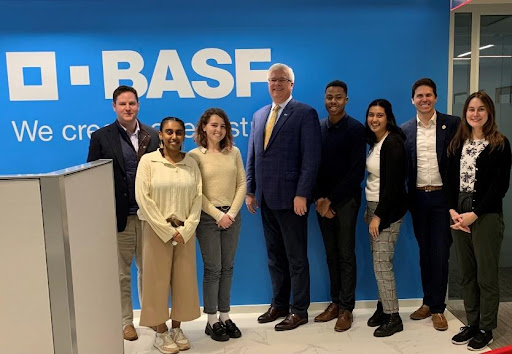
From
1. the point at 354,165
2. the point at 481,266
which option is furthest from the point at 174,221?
the point at 481,266

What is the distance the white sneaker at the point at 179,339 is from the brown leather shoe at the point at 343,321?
3.67 ft

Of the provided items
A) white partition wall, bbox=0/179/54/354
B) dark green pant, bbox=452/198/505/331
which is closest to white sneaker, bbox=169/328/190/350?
white partition wall, bbox=0/179/54/354

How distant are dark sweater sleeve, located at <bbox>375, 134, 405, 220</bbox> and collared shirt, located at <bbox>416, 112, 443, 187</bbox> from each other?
0.64 ft

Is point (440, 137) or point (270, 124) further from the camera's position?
point (270, 124)

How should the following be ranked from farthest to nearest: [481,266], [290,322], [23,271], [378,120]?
[290,322], [378,120], [481,266], [23,271]

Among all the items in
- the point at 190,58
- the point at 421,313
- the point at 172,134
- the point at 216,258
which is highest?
the point at 190,58

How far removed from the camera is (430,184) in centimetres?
333

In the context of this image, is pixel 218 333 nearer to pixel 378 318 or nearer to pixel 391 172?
pixel 378 318

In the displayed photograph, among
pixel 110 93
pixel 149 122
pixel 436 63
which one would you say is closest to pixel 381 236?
pixel 436 63

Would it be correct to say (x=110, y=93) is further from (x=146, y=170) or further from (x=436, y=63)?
(x=436, y=63)

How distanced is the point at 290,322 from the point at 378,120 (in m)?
1.64

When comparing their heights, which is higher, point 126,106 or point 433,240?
point 126,106

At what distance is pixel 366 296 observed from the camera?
3918 millimetres

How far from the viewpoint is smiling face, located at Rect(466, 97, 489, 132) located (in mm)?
2951
